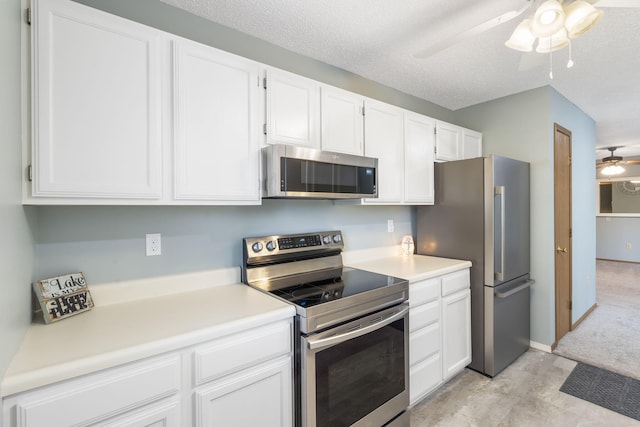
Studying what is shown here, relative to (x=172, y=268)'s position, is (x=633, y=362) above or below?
below

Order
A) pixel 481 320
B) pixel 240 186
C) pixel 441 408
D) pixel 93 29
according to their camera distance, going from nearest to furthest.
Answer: pixel 93 29 → pixel 240 186 → pixel 441 408 → pixel 481 320

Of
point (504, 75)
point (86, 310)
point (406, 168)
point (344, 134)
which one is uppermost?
point (504, 75)

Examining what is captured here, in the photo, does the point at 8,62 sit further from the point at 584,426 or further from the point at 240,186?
the point at 584,426

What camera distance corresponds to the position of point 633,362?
262 centimetres

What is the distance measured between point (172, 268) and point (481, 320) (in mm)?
2316

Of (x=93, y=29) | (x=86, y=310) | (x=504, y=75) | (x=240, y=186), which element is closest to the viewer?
(x=93, y=29)

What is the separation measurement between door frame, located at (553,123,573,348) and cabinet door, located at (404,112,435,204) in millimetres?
1284

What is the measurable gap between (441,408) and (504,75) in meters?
2.68

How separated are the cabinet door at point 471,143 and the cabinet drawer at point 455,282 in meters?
1.25

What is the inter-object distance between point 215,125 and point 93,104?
1.64 ft

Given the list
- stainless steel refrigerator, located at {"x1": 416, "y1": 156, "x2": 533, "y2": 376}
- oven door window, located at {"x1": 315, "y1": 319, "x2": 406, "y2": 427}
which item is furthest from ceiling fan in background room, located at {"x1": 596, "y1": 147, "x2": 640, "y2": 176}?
oven door window, located at {"x1": 315, "y1": 319, "x2": 406, "y2": 427}

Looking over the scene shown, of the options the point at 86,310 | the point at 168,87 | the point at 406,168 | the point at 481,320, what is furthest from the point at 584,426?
the point at 168,87

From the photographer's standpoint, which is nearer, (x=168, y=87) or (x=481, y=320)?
(x=168, y=87)

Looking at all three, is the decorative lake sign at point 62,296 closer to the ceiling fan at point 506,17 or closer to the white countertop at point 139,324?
the white countertop at point 139,324
